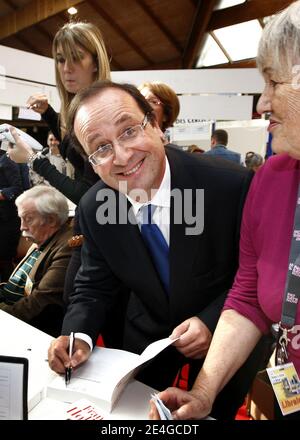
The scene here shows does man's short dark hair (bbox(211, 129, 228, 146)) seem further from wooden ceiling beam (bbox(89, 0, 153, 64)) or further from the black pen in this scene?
wooden ceiling beam (bbox(89, 0, 153, 64))

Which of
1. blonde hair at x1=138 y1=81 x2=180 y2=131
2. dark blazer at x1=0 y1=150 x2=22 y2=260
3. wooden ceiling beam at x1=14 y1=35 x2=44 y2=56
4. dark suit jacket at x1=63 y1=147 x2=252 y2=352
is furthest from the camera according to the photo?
wooden ceiling beam at x1=14 y1=35 x2=44 y2=56

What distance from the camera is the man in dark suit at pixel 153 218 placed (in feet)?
3.74

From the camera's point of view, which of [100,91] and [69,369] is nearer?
[69,369]

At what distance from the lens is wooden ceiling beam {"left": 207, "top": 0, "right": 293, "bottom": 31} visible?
746cm

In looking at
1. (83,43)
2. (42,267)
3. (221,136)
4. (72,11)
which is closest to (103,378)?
(42,267)

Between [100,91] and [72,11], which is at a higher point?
[72,11]

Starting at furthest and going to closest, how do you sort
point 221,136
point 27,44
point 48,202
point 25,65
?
point 27,44 < point 25,65 < point 221,136 < point 48,202

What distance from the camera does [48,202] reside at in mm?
2156

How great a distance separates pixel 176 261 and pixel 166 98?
116cm

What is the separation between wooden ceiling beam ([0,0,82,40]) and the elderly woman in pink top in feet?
16.2

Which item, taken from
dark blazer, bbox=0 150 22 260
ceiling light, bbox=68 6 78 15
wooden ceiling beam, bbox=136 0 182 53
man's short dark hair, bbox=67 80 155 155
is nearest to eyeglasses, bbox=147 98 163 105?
man's short dark hair, bbox=67 80 155 155

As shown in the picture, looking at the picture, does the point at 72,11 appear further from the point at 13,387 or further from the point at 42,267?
the point at 13,387

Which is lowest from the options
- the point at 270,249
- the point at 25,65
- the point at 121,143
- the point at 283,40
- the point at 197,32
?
the point at 270,249
